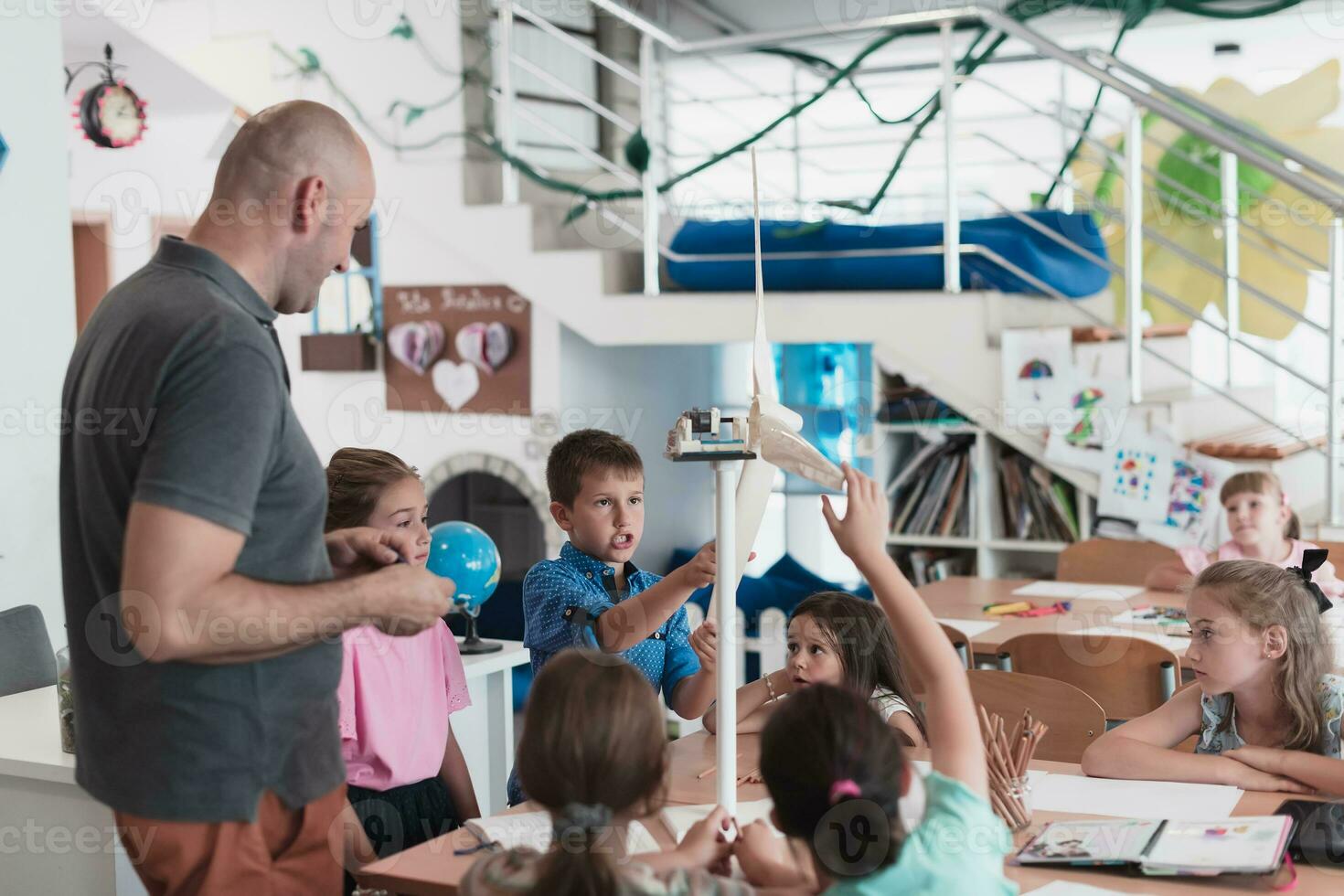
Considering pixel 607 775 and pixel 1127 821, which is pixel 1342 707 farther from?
pixel 607 775

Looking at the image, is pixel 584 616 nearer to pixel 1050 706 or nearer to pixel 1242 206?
pixel 1050 706

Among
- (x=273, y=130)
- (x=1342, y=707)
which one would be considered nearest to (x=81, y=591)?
(x=273, y=130)

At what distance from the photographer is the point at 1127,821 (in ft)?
5.68

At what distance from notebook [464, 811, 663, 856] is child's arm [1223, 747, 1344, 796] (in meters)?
0.86

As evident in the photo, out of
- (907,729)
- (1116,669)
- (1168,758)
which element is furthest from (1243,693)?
(1116,669)

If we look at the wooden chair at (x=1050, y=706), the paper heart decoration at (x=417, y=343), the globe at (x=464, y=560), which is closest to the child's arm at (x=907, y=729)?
the wooden chair at (x=1050, y=706)

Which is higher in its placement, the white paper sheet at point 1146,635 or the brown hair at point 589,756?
the brown hair at point 589,756

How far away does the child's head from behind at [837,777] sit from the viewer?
49.2 inches

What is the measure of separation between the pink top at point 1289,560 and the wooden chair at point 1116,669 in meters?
0.23

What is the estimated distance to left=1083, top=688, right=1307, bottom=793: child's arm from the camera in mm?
1915

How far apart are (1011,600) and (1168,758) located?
5.66 feet

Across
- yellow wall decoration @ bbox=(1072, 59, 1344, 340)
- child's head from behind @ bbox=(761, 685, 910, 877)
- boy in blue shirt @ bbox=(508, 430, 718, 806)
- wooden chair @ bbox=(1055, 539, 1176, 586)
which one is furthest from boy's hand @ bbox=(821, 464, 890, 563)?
yellow wall decoration @ bbox=(1072, 59, 1344, 340)

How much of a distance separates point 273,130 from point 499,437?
12.7ft

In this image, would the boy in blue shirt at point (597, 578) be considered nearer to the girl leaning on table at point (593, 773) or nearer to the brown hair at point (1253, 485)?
the girl leaning on table at point (593, 773)
